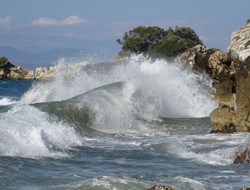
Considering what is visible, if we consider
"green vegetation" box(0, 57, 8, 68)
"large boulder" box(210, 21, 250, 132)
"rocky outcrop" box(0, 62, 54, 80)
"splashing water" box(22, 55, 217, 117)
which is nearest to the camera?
"large boulder" box(210, 21, 250, 132)

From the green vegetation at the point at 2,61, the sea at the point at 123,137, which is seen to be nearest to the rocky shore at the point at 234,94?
the sea at the point at 123,137

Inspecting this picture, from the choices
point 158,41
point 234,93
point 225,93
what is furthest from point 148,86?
point 158,41

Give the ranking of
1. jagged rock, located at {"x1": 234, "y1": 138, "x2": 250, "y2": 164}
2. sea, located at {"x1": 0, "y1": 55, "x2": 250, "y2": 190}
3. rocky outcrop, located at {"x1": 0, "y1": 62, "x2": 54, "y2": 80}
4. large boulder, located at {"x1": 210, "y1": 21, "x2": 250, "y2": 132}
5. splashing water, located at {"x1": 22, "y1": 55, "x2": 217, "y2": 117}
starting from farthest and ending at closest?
1. rocky outcrop, located at {"x1": 0, "y1": 62, "x2": 54, "y2": 80}
2. splashing water, located at {"x1": 22, "y1": 55, "x2": 217, "y2": 117}
3. large boulder, located at {"x1": 210, "y1": 21, "x2": 250, "y2": 132}
4. jagged rock, located at {"x1": 234, "y1": 138, "x2": 250, "y2": 164}
5. sea, located at {"x1": 0, "y1": 55, "x2": 250, "y2": 190}

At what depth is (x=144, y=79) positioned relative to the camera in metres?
25.5

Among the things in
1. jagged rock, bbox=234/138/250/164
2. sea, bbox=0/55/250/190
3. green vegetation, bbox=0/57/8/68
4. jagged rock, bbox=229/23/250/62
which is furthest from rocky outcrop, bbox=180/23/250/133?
green vegetation, bbox=0/57/8/68

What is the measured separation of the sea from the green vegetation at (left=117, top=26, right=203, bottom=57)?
4172 centimetres

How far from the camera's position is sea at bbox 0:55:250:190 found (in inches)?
385

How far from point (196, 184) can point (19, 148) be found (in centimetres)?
461

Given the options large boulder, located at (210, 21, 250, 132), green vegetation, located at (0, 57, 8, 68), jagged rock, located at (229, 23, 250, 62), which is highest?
green vegetation, located at (0, 57, 8, 68)

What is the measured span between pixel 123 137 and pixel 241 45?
5474mm

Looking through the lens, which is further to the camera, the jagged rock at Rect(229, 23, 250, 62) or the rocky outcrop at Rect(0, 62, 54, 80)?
the rocky outcrop at Rect(0, 62, 54, 80)

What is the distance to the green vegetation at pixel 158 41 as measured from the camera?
71.3m

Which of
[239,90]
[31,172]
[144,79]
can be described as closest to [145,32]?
[144,79]

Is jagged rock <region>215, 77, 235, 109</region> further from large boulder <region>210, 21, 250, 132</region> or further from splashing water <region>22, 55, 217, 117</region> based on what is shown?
splashing water <region>22, 55, 217, 117</region>
